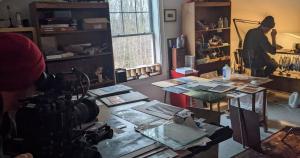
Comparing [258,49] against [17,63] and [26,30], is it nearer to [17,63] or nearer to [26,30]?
[26,30]

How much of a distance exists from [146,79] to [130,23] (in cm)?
86

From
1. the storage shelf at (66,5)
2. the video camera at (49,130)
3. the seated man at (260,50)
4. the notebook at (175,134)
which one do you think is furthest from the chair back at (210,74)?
the video camera at (49,130)

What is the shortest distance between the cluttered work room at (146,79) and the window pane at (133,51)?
0.05ft

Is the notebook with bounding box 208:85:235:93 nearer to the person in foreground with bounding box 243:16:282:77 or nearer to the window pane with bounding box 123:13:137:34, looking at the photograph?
the window pane with bounding box 123:13:137:34

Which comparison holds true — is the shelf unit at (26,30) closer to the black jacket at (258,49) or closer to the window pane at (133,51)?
the window pane at (133,51)

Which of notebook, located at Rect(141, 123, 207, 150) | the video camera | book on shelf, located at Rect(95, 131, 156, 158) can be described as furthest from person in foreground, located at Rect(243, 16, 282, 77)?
the video camera

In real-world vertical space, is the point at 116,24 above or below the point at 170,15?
below

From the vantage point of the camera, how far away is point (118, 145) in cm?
134

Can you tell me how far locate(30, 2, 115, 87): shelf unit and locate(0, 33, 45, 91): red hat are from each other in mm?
1741

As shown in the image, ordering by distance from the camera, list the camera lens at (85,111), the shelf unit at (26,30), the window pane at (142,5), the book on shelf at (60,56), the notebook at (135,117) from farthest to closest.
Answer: the window pane at (142,5)
the book on shelf at (60,56)
the shelf unit at (26,30)
the notebook at (135,117)
the camera lens at (85,111)

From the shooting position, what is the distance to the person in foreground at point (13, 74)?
1.07 m

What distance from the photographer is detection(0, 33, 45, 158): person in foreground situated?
107cm

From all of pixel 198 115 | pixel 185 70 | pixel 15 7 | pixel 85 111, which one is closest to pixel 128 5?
pixel 185 70

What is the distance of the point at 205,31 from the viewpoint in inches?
167
